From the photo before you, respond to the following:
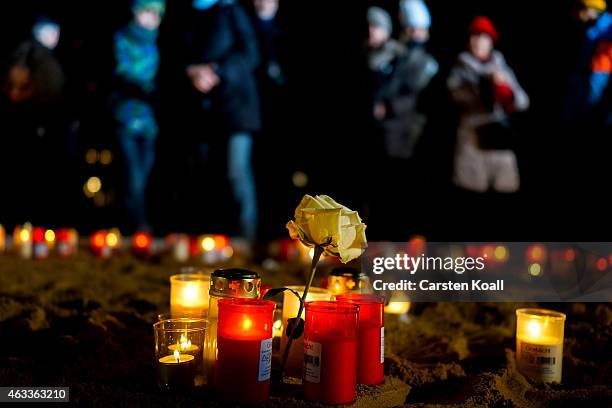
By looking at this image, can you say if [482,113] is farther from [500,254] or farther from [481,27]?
[500,254]

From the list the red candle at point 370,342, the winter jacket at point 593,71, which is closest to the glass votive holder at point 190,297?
the red candle at point 370,342

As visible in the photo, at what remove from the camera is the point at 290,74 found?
6.61 meters

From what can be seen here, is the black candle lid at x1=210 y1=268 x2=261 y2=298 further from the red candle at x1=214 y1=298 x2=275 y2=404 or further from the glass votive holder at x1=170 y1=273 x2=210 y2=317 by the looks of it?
the glass votive holder at x1=170 y1=273 x2=210 y2=317

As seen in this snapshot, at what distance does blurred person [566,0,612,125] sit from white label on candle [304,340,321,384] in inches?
149

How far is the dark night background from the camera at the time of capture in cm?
532

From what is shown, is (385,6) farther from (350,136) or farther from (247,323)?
(247,323)

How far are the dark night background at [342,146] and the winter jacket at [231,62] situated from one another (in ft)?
2.84

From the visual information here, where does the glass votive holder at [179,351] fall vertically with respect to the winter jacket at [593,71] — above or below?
below

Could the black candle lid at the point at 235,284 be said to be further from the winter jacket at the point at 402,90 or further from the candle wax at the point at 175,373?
the winter jacket at the point at 402,90

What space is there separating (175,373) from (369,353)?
0.66 meters

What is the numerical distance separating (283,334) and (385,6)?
4651 mm

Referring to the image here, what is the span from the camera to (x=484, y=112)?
17.1 feet

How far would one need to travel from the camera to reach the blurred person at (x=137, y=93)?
5609 millimetres

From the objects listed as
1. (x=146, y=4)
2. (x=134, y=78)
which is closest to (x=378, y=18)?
(x=146, y=4)
